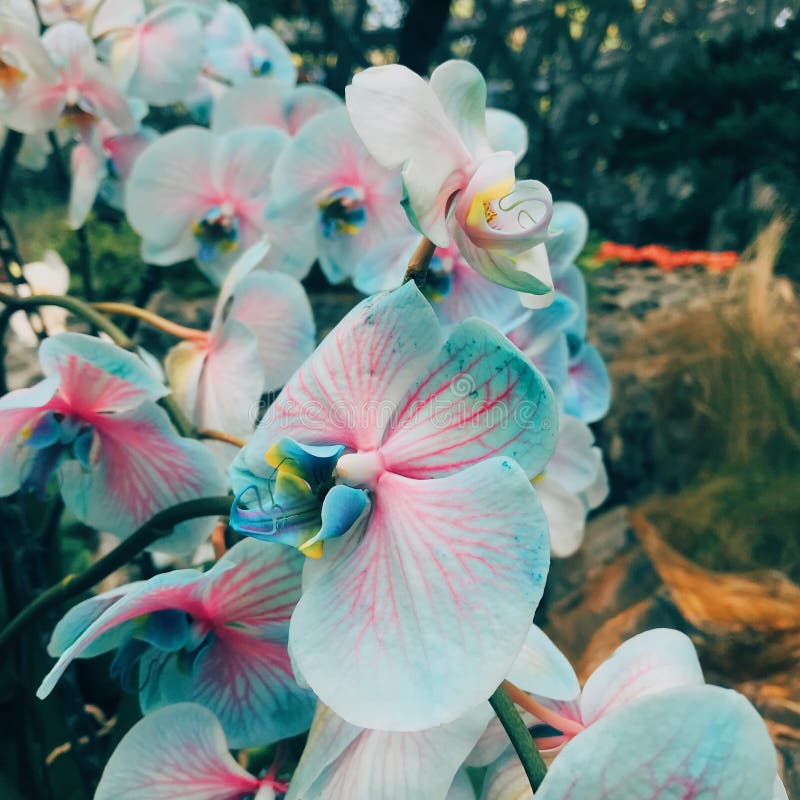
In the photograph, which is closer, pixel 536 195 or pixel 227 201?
pixel 536 195

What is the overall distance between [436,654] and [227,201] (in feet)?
1.36

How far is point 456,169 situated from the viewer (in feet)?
0.81

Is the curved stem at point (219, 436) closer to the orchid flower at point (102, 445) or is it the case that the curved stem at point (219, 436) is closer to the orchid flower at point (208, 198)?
the orchid flower at point (102, 445)

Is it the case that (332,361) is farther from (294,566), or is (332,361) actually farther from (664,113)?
(664,113)

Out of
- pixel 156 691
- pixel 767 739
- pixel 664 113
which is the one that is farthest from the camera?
pixel 664 113

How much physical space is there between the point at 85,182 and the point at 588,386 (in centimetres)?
37

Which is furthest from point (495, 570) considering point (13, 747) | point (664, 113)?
point (664, 113)

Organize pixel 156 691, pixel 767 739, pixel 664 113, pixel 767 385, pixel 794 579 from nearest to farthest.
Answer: pixel 767 739 → pixel 156 691 → pixel 794 579 → pixel 767 385 → pixel 664 113

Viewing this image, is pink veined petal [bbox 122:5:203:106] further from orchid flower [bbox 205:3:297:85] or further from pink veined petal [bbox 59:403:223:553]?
pink veined petal [bbox 59:403:223:553]

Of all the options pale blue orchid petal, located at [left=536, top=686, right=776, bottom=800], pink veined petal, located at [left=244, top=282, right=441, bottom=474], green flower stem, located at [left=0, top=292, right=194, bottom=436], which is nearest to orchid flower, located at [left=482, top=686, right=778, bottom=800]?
pale blue orchid petal, located at [left=536, top=686, right=776, bottom=800]

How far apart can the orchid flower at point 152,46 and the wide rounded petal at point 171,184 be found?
1.3 inches

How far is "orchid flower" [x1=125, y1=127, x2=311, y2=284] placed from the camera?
1.56 feet

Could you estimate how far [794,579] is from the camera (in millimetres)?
1168

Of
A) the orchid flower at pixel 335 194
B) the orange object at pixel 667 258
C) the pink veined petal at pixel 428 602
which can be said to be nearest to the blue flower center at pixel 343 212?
the orchid flower at pixel 335 194
